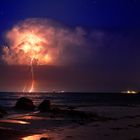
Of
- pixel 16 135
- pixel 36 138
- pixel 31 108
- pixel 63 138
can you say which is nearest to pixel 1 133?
pixel 16 135

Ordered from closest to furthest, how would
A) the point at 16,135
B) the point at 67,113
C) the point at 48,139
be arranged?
the point at 48,139 → the point at 16,135 → the point at 67,113

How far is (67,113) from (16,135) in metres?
32.6

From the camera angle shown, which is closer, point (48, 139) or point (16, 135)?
point (48, 139)

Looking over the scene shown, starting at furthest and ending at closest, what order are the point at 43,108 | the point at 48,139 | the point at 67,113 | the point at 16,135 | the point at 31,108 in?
the point at 31,108 → the point at 43,108 → the point at 67,113 → the point at 16,135 → the point at 48,139

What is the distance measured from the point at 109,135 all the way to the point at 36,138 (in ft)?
22.6

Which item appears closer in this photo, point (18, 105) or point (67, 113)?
point (67, 113)

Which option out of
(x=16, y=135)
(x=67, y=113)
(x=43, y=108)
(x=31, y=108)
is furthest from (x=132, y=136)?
(x=31, y=108)

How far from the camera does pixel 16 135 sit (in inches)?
1203

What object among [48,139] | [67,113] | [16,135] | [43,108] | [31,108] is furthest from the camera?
[31,108]

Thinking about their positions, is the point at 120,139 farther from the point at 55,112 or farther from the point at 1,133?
the point at 55,112

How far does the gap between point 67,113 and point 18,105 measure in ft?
68.8

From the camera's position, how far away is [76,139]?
2861 cm

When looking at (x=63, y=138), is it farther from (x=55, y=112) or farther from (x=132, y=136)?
(x=55, y=112)

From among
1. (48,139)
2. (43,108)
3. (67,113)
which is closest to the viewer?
(48,139)
